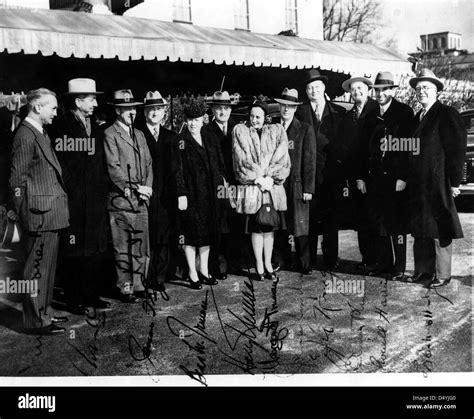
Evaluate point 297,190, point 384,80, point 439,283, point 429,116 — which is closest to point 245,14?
point 384,80

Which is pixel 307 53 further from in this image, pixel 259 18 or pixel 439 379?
pixel 439 379

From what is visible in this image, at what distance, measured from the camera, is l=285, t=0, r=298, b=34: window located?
6492mm

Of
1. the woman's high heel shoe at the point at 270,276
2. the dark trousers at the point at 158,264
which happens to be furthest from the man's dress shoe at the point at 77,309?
the woman's high heel shoe at the point at 270,276

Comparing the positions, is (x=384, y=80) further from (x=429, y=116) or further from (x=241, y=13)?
(x=241, y=13)

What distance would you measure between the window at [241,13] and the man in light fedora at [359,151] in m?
1.35

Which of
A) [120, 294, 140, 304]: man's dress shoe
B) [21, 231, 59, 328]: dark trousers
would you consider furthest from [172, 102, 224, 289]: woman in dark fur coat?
[21, 231, 59, 328]: dark trousers

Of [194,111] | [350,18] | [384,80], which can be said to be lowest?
[194,111]

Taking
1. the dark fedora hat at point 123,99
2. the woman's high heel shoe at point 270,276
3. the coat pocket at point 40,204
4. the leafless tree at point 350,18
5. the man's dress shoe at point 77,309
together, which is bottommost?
the man's dress shoe at point 77,309

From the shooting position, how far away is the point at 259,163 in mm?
4801

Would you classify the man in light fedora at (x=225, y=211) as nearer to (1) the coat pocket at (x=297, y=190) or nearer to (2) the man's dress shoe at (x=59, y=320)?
(1) the coat pocket at (x=297, y=190)

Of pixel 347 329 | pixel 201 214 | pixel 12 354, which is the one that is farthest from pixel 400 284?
pixel 12 354

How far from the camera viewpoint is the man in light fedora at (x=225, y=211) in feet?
16.2

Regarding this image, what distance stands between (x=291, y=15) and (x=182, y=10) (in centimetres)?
157
